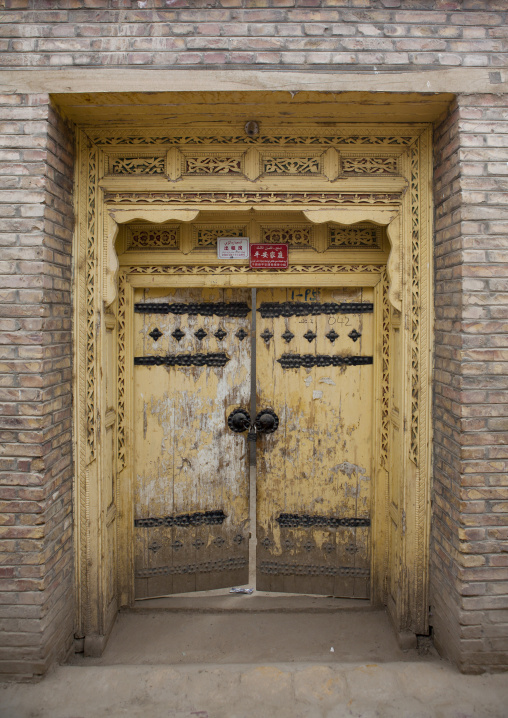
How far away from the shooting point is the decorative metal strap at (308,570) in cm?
347

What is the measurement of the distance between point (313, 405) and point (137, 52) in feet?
7.98

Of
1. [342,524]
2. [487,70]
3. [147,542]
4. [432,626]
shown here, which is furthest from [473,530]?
[487,70]

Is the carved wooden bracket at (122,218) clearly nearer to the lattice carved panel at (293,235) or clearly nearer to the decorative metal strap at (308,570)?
the lattice carved panel at (293,235)

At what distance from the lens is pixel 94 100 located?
8.67 feet

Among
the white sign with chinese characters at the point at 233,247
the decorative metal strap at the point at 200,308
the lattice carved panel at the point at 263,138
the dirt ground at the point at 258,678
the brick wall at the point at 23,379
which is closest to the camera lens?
the dirt ground at the point at 258,678

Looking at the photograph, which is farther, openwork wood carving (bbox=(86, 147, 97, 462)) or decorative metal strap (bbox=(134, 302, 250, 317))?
decorative metal strap (bbox=(134, 302, 250, 317))

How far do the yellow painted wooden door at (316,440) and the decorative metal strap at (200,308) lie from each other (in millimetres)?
158

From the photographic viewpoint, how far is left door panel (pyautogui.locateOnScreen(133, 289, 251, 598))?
347 cm

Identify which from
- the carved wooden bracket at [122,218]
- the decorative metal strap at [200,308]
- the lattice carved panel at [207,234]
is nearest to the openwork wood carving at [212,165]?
the carved wooden bracket at [122,218]

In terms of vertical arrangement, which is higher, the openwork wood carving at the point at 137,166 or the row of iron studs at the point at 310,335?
the openwork wood carving at the point at 137,166

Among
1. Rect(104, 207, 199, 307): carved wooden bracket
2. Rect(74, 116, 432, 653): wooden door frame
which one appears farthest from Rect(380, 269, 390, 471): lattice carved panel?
Rect(104, 207, 199, 307): carved wooden bracket

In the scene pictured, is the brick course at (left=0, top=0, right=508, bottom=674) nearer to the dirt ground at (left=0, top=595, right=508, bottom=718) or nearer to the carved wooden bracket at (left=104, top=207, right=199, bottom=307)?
the dirt ground at (left=0, top=595, right=508, bottom=718)

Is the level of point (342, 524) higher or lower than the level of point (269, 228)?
lower

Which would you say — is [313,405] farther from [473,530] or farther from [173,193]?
[173,193]
